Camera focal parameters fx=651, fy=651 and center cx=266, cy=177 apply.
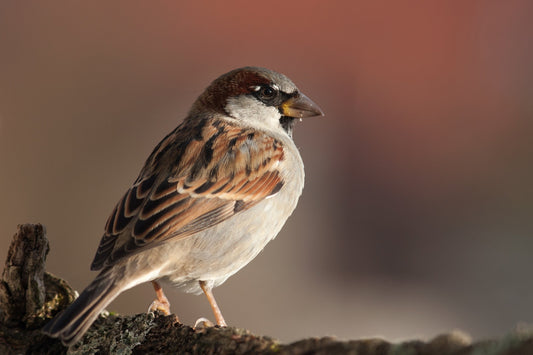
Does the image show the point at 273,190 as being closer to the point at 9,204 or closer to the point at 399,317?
the point at 399,317

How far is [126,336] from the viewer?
2.21 m

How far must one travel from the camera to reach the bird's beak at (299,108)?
12.2 feet

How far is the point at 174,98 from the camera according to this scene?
722 cm

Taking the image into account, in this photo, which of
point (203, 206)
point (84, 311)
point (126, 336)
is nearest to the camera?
point (126, 336)

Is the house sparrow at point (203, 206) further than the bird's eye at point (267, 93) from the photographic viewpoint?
No

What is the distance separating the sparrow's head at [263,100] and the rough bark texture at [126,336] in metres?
1.51

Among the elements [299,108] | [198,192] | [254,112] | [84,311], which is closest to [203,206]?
[198,192]

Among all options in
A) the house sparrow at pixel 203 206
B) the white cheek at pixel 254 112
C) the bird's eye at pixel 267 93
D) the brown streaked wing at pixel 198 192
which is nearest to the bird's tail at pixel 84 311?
the house sparrow at pixel 203 206

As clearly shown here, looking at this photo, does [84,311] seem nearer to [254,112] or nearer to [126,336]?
[126,336]

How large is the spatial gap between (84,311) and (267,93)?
1.84 metres

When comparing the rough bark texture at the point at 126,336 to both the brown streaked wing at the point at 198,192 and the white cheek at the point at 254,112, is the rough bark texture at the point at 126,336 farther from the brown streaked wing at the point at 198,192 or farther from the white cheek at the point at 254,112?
the white cheek at the point at 254,112

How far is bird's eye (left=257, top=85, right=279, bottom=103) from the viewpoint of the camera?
373cm

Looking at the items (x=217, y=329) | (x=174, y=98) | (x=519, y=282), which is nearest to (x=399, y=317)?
(x=519, y=282)

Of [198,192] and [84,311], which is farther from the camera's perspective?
[198,192]
